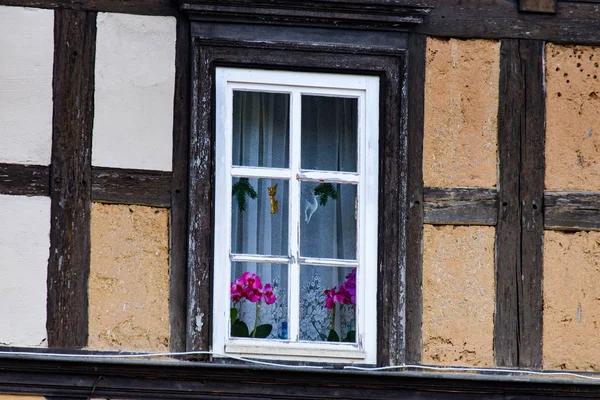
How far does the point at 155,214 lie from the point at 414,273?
53.5 inches

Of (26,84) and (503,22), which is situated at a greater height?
(503,22)

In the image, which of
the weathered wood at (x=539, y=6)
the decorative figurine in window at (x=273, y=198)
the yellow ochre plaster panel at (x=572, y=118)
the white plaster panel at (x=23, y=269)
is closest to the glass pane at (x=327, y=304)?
the decorative figurine in window at (x=273, y=198)

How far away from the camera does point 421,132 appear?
25.4 feet

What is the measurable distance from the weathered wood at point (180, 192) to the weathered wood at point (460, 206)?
4.13 feet

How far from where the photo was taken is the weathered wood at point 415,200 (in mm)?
7601

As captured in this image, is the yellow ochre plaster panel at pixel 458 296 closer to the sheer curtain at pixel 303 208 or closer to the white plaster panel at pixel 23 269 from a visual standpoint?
the sheer curtain at pixel 303 208

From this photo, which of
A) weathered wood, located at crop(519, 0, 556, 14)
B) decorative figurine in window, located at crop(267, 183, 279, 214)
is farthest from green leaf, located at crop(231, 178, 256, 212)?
weathered wood, located at crop(519, 0, 556, 14)

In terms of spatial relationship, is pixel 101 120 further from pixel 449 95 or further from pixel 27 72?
pixel 449 95

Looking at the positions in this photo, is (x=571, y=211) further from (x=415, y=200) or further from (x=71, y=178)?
(x=71, y=178)

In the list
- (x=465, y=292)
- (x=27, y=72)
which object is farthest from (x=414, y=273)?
(x=27, y=72)

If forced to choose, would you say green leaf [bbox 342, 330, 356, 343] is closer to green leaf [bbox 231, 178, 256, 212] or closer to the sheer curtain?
the sheer curtain

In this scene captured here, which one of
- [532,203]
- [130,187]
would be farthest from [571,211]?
[130,187]

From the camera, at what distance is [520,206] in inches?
304

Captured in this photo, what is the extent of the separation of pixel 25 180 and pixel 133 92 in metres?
0.70
